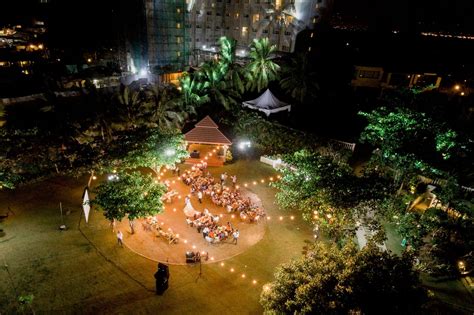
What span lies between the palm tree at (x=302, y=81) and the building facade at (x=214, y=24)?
13.6 m

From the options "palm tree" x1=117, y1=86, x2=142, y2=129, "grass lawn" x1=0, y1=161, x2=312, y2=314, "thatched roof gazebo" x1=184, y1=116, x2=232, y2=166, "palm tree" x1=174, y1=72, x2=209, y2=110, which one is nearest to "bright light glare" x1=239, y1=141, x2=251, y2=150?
"thatched roof gazebo" x1=184, y1=116, x2=232, y2=166

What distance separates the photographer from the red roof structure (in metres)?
29.2

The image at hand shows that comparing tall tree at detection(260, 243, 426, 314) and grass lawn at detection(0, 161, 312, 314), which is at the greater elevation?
tall tree at detection(260, 243, 426, 314)

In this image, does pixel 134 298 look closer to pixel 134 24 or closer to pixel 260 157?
pixel 260 157

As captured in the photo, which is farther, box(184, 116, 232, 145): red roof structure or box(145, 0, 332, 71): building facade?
box(145, 0, 332, 71): building facade

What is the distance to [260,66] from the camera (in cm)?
4284

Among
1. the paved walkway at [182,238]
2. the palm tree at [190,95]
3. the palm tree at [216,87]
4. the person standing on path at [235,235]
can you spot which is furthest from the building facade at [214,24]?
the person standing on path at [235,235]

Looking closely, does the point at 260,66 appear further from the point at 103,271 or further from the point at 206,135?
the point at 103,271

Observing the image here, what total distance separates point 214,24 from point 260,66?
23.4m

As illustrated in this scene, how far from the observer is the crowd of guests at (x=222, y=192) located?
2239 centimetres

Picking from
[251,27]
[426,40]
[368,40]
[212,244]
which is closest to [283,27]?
[251,27]

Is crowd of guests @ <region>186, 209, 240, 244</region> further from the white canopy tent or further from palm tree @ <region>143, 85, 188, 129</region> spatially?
the white canopy tent

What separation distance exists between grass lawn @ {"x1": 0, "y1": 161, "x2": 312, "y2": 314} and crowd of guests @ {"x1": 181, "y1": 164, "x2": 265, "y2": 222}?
1.62 meters

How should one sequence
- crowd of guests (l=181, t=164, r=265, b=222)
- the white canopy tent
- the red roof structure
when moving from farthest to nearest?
the white canopy tent
the red roof structure
crowd of guests (l=181, t=164, r=265, b=222)
